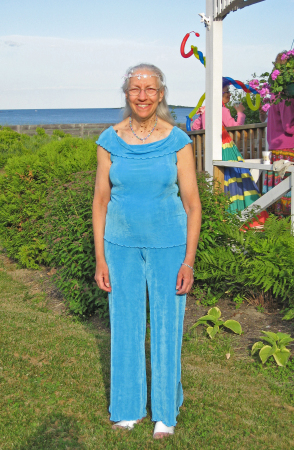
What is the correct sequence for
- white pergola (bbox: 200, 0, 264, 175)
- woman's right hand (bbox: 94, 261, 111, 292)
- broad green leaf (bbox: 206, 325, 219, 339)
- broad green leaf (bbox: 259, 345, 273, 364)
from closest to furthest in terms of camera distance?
woman's right hand (bbox: 94, 261, 111, 292) → broad green leaf (bbox: 259, 345, 273, 364) → broad green leaf (bbox: 206, 325, 219, 339) → white pergola (bbox: 200, 0, 264, 175)

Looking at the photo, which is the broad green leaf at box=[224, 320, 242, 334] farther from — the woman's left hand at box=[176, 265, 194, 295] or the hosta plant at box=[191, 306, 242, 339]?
the woman's left hand at box=[176, 265, 194, 295]

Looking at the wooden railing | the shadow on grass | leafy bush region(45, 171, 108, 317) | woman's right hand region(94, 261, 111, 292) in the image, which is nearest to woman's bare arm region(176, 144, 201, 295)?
woman's right hand region(94, 261, 111, 292)

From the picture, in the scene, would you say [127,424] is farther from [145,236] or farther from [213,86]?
[213,86]

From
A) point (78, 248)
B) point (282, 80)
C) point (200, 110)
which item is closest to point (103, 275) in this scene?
point (78, 248)

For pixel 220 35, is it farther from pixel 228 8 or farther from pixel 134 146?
pixel 134 146

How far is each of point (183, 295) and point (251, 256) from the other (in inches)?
91.2

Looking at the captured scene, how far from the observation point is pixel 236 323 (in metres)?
4.41

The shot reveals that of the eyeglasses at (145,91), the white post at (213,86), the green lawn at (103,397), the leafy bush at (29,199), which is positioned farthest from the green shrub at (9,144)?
the eyeglasses at (145,91)

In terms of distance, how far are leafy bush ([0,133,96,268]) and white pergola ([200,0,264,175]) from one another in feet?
5.68

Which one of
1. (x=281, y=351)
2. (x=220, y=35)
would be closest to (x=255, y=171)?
(x=220, y=35)

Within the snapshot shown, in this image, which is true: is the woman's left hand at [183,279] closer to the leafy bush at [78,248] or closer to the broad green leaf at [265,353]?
the broad green leaf at [265,353]

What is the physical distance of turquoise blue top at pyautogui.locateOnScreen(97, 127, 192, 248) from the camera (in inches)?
105

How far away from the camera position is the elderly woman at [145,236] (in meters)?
2.69

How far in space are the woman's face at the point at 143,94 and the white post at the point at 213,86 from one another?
3.95 meters
